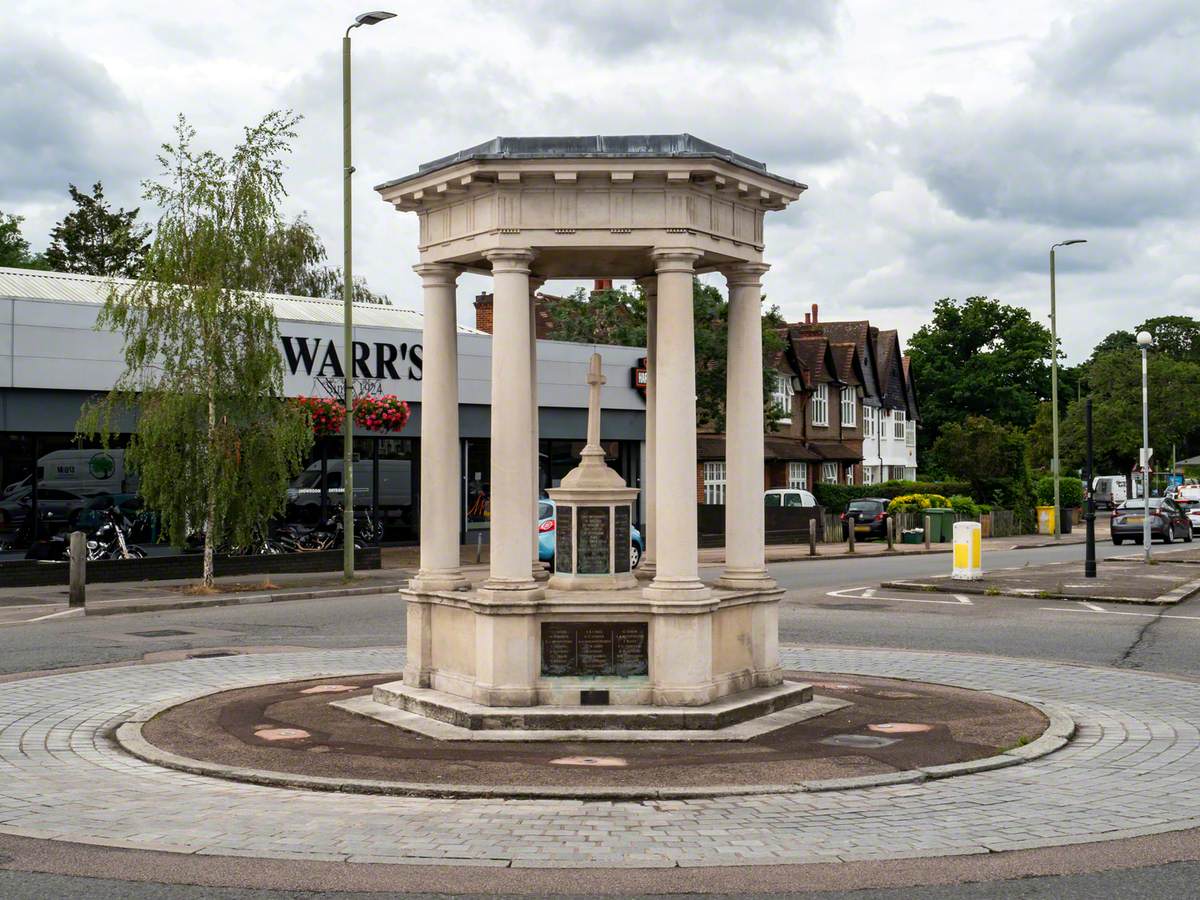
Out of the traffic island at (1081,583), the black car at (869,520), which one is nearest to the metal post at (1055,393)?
the black car at (869,520)

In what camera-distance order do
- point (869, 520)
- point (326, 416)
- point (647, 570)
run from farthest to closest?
point (869, 520) → point (326, 416) → point (647, 570)

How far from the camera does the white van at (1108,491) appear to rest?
3433 inches

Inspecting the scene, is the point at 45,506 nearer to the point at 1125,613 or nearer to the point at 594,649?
the point at 594,649

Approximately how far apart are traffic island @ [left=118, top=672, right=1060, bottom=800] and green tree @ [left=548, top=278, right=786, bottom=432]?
113ft

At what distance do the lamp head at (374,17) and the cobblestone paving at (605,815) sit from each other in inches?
679

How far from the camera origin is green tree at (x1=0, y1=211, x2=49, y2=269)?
61.4 meters

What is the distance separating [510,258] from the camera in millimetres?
11219

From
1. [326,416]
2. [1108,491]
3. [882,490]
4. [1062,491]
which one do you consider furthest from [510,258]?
[1108,491]

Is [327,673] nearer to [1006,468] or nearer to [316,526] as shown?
[316,526]

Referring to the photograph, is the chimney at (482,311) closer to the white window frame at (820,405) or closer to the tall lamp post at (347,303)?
the white window frame at (820,405)

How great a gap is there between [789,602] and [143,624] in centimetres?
1082

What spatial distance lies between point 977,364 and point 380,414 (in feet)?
230

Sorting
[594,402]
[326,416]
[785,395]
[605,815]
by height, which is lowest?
[605,815]

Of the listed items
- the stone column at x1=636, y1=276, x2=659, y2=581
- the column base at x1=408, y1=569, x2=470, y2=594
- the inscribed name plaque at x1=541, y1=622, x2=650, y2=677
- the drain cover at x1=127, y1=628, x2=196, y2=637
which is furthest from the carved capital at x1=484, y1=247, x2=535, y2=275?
the drain cover at x1=127, y1=628, x2=196, y2=637
